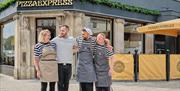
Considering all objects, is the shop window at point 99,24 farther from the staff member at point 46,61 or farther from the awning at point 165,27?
the staff member at point 46,61

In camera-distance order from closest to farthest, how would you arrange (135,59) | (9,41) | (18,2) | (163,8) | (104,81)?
(104,81) < (135,59) < (18,2) < (9,41) < (163,8)

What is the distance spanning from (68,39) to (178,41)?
17.2 meters

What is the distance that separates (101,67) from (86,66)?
32 centimetres

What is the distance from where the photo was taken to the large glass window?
788 inches

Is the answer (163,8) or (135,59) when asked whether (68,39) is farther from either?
(163,8)

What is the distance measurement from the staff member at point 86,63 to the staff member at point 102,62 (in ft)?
0.39

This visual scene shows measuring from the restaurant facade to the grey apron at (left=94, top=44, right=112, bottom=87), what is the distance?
367 inches

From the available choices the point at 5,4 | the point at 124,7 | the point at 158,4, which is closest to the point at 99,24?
the point at 124,7

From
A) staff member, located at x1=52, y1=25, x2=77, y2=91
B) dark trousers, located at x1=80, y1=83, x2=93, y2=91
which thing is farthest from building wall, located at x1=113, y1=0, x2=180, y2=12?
dark trousers, located at x1=80, y1=83, x2=93, y2=91

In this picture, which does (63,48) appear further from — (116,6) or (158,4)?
(158,4)

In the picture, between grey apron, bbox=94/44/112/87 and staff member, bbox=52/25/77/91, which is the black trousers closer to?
grey apron, bbox=94/44/112/87

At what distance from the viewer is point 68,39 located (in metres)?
8.37

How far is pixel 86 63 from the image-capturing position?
798 cm

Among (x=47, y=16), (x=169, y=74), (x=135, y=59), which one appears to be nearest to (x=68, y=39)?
(x=135, y=59)
